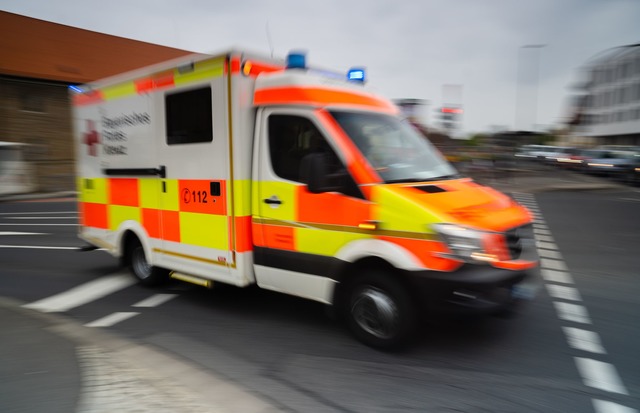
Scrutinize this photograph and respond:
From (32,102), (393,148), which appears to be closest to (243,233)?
(393,148)

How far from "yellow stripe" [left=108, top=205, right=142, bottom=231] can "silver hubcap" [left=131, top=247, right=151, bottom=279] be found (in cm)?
44

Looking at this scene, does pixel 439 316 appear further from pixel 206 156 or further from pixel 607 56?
pixel 607 56

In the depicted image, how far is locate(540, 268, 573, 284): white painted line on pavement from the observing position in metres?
6.80

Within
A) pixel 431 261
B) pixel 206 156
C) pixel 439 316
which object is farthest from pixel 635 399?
pixel 206 156

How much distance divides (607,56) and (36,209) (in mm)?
85183

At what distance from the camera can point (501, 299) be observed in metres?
3.91

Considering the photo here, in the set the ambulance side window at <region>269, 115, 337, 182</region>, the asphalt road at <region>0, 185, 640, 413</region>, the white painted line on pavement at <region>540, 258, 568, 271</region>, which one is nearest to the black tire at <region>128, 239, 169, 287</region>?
the asphalt road at <region>0, 185, 640, 413</region>

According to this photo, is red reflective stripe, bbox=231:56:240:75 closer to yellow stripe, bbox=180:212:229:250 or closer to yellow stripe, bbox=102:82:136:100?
yellow stripe, bbox=180:212:229:250

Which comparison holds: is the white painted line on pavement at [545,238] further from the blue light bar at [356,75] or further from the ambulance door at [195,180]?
the ambulance door at [195,180]

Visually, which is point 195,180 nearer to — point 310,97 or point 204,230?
point 204,230

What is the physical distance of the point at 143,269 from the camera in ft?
21.8

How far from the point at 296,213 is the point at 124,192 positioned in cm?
303

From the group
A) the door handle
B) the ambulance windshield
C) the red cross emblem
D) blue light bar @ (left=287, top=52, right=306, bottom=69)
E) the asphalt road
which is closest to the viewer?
the asphalt road

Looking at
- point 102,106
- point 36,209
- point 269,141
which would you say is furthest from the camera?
point 36,209
